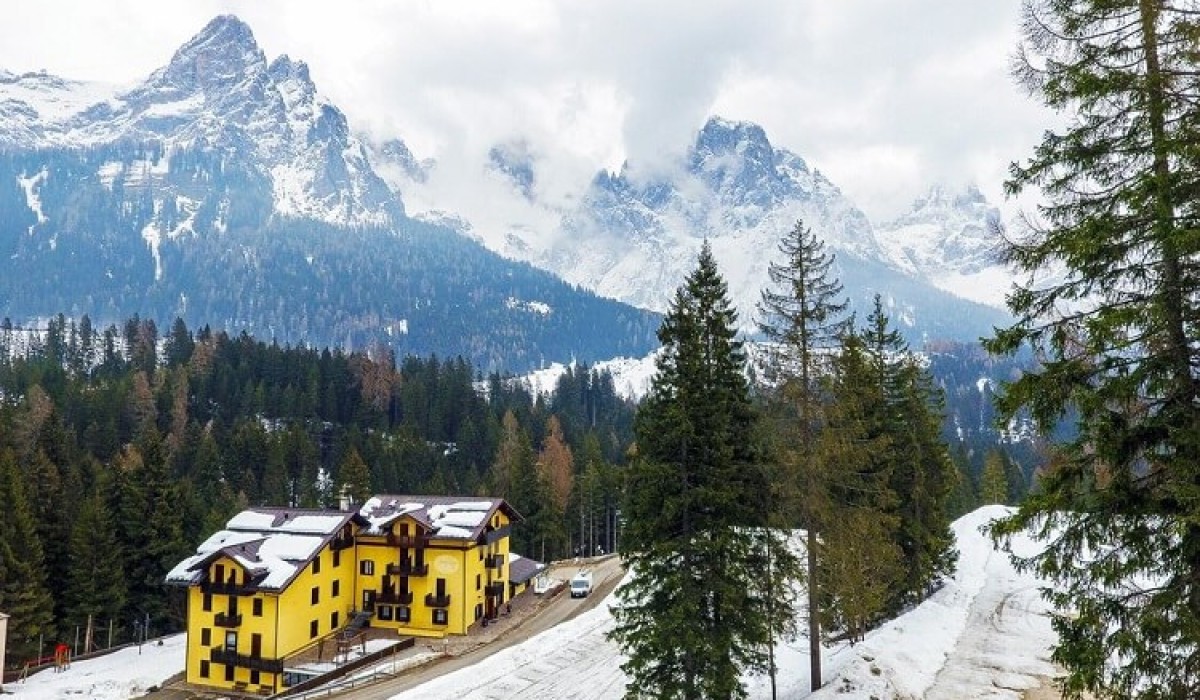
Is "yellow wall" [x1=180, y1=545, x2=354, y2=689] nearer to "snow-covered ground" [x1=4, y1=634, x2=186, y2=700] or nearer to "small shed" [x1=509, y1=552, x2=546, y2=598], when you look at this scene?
"snow-covered ground" [x1=4, y1=634, x2=186, y2=700]

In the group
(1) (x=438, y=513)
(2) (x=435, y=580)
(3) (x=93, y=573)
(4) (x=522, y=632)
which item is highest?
(1) (x=438, y=513)

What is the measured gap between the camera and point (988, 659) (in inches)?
1103

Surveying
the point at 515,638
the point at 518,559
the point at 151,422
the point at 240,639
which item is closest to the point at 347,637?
the point at 240,639

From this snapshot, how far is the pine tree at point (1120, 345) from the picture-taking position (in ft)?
35.2

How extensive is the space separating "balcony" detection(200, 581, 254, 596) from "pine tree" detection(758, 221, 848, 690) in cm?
3158

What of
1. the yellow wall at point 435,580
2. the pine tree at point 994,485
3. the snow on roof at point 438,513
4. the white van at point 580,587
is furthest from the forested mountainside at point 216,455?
the yellow wall at point 435,580

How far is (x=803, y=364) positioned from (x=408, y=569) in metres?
34.4

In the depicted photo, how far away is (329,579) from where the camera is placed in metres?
47.5

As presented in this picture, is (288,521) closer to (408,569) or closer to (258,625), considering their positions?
(258,625)

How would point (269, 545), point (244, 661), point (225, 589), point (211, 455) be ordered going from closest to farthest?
point (244, 661) → point (225, 589) → point (269, 545) → point (211, 455)

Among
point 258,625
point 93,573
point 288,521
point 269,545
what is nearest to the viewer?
point 258,625

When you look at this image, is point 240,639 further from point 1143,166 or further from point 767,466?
point 1143,166

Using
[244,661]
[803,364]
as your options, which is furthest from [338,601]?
[803,364]

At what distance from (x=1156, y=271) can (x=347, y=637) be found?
153ft
